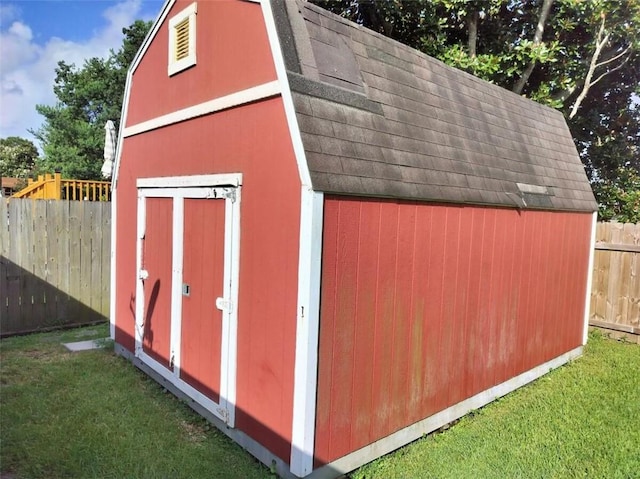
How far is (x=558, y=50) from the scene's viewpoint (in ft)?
29.2

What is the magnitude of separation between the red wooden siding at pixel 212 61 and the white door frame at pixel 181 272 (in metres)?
0.72

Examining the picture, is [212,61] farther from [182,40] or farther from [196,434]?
[196,434]

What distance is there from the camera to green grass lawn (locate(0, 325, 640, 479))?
3.11 m

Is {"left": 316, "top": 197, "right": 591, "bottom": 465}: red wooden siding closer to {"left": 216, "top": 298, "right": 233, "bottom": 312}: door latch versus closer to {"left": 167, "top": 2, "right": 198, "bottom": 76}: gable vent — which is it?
{"left": 216, "top": 298, "right": 233, "bottom": 312}: door latch

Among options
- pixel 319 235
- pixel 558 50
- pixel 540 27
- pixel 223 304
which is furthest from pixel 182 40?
pixel 558 50

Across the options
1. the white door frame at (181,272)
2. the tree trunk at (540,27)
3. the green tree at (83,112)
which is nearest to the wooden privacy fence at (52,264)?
the white door frame at (181,272)

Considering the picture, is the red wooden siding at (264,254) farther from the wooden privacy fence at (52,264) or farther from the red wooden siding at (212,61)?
the wooden privacy fence at (52,264)

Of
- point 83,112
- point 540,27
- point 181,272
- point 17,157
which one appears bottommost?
point 181,272

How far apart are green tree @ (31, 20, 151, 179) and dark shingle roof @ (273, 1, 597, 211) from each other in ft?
71.5

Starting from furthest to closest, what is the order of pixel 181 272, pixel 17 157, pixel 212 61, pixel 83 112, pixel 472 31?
pixel 17 157 → pixel 83 112 → pixel 472 31 → pixel 181 272 → pixel 212 61

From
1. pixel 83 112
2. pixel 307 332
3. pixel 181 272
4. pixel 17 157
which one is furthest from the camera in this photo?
pixel 17 157

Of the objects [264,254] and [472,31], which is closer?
[264,254]

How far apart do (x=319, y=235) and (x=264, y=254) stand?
0.53 m

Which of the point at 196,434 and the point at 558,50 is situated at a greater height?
the point at 558,50
